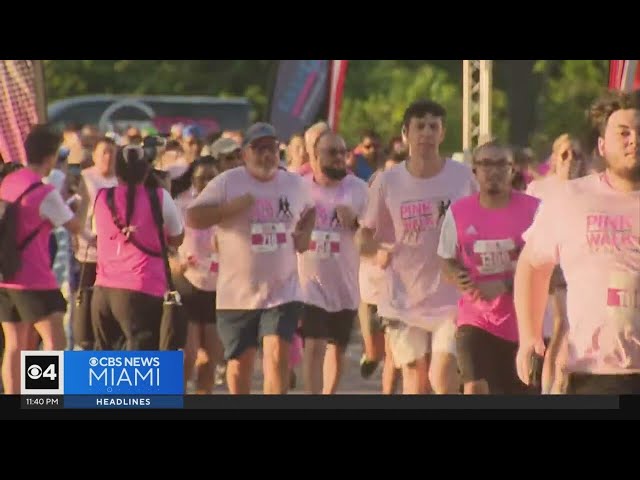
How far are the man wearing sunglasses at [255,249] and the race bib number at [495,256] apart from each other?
4.11ft

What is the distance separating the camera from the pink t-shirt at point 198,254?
14648 mm

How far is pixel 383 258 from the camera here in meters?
14.4

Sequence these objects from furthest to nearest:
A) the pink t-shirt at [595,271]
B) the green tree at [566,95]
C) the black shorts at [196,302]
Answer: the black shorts at [196,302]
the green tree at [566,95]
the pink t-shirt at [595,271]

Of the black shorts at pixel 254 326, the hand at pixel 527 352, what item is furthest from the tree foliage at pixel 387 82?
the hand at pixel 527 352

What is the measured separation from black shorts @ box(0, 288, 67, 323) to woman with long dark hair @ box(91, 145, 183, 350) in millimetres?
255

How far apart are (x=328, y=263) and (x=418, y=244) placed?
1113 millimetres

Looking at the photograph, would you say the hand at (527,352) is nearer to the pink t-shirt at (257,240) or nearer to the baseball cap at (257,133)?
the pink t-shirt at (257,240)

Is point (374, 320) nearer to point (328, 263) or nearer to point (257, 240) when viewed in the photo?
point (328, 263)

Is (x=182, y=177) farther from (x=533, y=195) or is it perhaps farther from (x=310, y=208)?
(x=533, y=195)

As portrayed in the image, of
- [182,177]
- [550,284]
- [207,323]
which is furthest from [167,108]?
[550,284]

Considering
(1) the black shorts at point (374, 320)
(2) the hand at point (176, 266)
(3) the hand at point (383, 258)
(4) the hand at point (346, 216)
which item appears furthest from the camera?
(1) the black shorts at point (374, 320)

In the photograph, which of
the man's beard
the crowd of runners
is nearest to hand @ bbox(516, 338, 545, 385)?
the crowd of runners

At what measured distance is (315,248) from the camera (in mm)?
15172

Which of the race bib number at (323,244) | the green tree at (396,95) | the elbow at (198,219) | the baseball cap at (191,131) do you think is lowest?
the race bib number at (323,244)
